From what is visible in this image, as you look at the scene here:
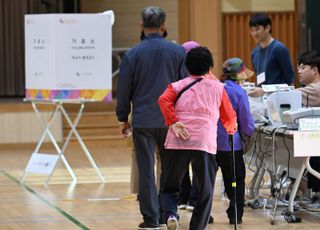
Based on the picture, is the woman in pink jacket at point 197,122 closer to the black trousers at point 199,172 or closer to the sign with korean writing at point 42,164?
the black trousers at point 199,172

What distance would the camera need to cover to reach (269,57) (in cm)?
956

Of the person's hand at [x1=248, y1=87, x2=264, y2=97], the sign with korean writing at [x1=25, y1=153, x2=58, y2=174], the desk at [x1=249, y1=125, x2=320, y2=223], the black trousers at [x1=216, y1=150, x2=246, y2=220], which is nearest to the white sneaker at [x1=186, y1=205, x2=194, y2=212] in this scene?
the black trousers at [x1=216, y1=150, x2=246, y2=220]

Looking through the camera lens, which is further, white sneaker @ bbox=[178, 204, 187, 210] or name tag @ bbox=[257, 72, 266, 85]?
name tag @ bbox=[257, 72, 266, 85]

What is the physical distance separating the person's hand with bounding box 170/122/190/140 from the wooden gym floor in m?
1.27

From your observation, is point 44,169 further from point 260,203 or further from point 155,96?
point 155,96

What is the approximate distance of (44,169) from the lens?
11.1m

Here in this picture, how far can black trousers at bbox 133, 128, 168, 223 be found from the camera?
287 inches

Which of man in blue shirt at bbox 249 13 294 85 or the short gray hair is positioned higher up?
the short gray hair

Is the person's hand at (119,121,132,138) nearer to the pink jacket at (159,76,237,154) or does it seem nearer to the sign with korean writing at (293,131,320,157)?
the pink jacket at (159,76,237,154)

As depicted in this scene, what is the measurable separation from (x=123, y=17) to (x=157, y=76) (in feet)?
42.9

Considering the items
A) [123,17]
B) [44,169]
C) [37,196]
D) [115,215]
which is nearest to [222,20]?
[123,17]

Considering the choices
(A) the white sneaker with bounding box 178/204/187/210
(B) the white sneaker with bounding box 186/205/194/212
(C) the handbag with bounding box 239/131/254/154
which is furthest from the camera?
(A) the white sneaker with bounding box 178/204/187/210

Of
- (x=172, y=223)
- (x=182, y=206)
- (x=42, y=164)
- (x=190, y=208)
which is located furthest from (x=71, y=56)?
(x=172, y=223)

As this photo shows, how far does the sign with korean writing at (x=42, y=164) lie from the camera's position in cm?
1106
